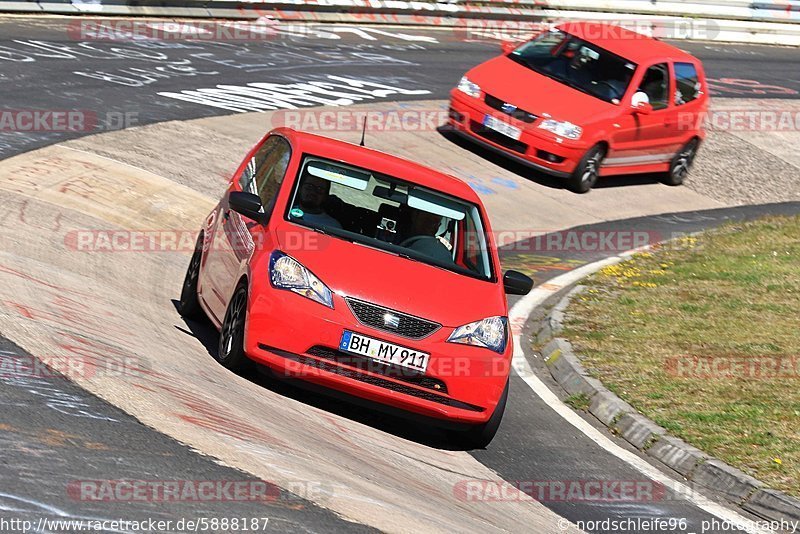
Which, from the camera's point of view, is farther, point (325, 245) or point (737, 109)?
point (737, 109)

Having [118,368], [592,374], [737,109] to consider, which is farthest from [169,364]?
[737,109]

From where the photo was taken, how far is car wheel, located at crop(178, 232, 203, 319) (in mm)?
10281

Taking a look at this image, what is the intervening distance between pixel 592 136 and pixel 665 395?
839cm

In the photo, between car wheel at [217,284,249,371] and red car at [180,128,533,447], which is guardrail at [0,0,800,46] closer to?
red car at [180,128,533,447]

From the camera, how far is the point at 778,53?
113ft

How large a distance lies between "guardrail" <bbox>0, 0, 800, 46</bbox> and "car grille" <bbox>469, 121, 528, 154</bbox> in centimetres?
767

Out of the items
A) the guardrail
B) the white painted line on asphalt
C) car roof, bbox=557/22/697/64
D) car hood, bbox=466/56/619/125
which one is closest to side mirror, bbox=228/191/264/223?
the white painted line on asphalt

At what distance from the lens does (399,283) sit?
28.5 ft

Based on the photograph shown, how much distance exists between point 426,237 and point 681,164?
466 inches

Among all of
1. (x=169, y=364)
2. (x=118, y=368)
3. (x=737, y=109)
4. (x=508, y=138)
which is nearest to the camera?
(x=118, y=368)

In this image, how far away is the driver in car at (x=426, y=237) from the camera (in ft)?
30.9

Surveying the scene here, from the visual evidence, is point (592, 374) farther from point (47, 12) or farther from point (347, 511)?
point (47, 12)

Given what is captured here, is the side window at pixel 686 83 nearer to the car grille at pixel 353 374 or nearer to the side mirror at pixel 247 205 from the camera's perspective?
the side mirror at pixel 247 205

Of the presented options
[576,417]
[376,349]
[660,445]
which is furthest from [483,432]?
[576,417]
